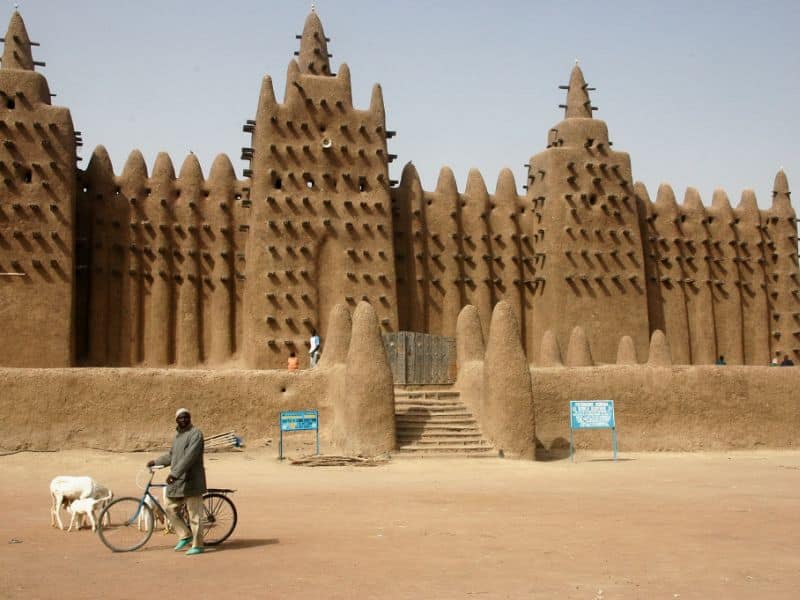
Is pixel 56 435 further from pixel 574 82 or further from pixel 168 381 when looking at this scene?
pixel 574 82

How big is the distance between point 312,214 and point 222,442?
10472mm

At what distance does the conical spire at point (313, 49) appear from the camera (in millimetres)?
31531

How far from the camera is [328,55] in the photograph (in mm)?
31938

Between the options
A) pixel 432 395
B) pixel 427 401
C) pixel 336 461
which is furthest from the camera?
pixel 432 395

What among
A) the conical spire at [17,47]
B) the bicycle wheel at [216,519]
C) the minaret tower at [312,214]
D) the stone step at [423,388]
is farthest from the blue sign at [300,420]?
the conical spire at [17,47]

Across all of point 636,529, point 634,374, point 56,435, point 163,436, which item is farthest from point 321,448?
point 636,529

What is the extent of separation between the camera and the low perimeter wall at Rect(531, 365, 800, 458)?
859 inches

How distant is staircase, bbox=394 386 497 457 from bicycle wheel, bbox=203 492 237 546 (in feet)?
28.2

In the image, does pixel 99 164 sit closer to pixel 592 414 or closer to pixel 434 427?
pixel 434 427

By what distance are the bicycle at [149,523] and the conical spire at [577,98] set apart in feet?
81.4

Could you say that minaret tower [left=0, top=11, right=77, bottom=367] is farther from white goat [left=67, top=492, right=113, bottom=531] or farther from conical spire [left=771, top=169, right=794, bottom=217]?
conical spire [left=771, top=169, right=794, bottom=217]

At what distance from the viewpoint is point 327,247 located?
1137 inches

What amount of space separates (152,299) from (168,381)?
8.77 metres

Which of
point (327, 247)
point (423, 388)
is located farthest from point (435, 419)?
point (327, 247)
